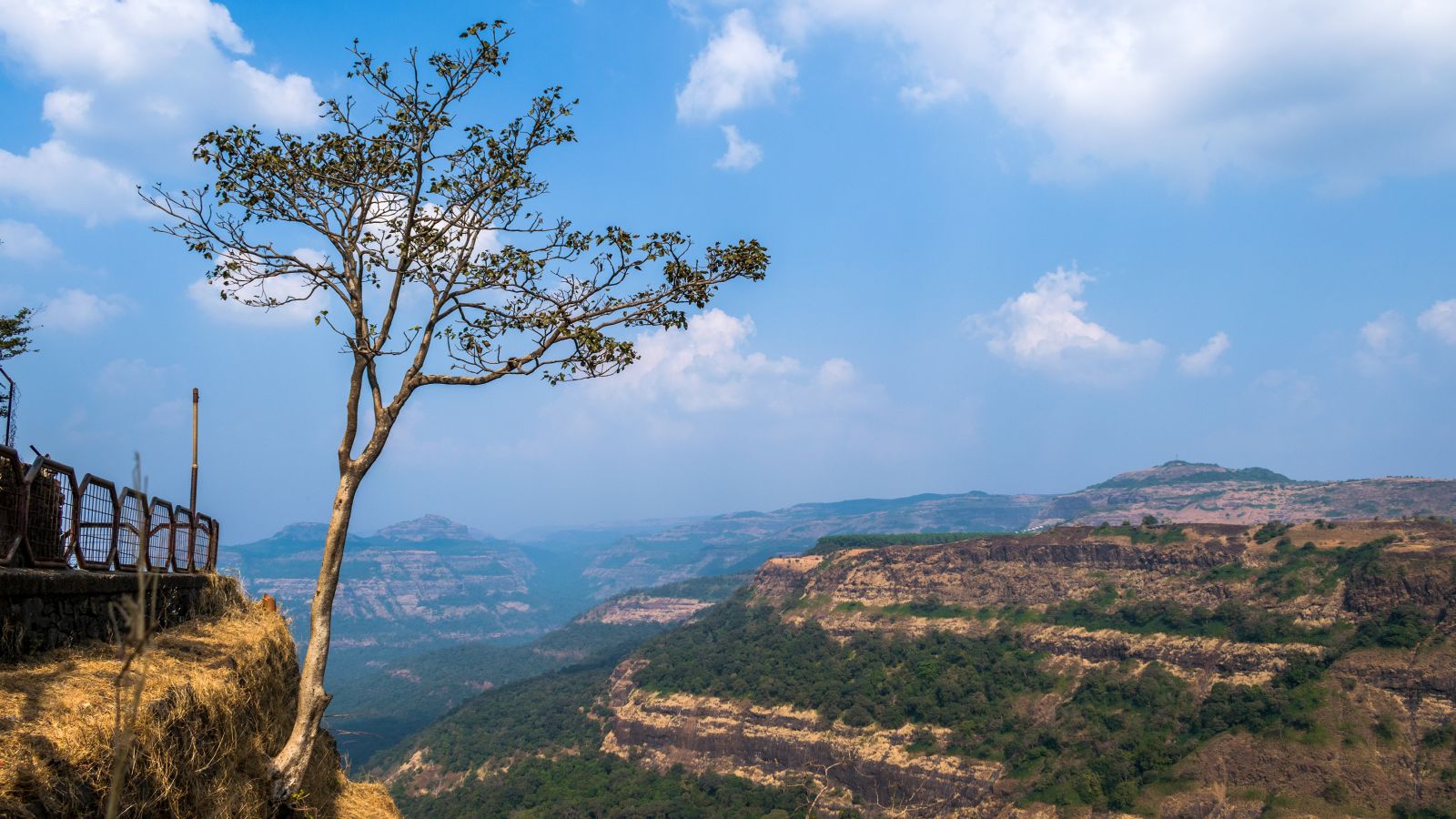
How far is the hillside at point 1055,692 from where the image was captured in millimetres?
72250

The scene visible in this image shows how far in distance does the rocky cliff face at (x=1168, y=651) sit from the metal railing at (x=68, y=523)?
4013cm

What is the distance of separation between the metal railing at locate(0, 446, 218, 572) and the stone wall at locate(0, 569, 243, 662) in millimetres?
391

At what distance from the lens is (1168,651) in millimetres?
93750

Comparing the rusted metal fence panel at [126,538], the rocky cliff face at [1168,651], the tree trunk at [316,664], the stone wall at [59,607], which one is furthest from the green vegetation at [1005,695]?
the stone wall at [59,607]

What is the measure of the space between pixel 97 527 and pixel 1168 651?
10009cm

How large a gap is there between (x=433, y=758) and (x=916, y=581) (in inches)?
2989

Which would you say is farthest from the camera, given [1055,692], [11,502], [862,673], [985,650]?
[862,673]

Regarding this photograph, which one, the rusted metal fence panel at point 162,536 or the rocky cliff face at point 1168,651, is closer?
the rusted metal fence panel at point 162,536

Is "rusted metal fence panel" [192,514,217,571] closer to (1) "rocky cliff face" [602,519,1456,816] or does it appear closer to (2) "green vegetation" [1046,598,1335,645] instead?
(1) "rocky cliff face" [602,519,1456,816]

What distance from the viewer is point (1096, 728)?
284 ft

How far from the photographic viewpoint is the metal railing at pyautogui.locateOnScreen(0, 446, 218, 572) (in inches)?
473

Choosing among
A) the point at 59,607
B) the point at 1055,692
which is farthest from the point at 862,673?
the point at 59,607

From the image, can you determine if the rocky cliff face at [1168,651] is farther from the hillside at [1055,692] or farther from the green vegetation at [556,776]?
the green vegetation at [556,776]

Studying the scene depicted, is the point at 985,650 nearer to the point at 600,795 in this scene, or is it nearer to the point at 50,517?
the point at 600,795
